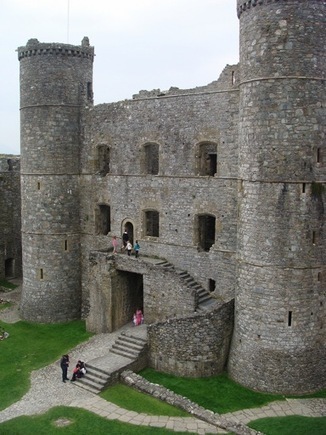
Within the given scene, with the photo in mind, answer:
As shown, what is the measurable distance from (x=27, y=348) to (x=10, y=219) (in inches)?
518

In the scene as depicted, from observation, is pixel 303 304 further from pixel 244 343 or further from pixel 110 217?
pixel 110 217

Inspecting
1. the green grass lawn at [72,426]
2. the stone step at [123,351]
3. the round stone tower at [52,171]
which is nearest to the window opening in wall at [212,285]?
the stone step at [123,351]

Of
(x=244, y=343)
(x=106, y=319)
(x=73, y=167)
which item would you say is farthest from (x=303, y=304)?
(x=73, y=167)

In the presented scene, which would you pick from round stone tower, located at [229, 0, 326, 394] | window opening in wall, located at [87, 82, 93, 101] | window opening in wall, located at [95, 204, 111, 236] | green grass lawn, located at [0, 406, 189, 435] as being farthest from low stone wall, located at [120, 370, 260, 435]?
window opening in wall, located at [87, 82, 93, 101]

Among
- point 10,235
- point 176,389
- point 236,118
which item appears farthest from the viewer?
point 10,235

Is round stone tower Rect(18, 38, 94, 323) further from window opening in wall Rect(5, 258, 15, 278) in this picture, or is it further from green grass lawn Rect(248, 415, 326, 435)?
green grass lawn Rect(248, 415, 326, 435)

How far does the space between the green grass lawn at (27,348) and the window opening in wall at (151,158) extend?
8.39 meters

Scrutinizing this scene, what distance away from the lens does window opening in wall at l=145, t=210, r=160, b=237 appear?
24.2 m

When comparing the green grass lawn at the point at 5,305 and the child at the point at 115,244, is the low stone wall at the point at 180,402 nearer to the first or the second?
the child at the point at 115,244

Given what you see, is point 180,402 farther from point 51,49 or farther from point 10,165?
point 10,165

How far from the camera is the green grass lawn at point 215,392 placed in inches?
676

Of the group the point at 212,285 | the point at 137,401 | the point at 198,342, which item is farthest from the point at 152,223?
the point at 137,401

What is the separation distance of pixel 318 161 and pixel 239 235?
3842 millimetres

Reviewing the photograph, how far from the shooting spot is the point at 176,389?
18.3m
